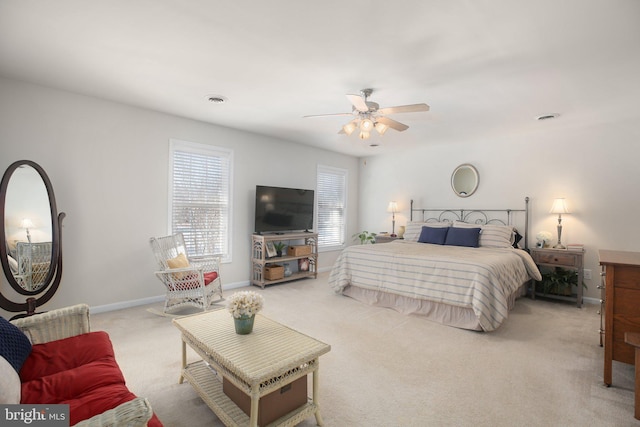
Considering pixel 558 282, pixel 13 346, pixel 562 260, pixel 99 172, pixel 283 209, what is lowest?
pixel 558 282

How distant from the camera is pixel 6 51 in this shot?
261 cm

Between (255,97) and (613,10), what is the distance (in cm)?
307

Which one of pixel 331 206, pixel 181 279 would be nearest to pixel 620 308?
pixel 181 279

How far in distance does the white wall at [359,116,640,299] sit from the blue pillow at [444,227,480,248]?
877 millimetres

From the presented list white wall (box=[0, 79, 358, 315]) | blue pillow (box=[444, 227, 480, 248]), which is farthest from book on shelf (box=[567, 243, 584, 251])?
white wall (box=[0, 79, 358, 315])

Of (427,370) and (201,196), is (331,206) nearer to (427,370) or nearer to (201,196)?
(201,196)

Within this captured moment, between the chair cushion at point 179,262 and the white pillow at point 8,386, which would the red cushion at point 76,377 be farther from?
the chair cushion at point 179,262

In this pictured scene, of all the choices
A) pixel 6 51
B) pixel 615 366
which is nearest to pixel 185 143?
pixel 6 51

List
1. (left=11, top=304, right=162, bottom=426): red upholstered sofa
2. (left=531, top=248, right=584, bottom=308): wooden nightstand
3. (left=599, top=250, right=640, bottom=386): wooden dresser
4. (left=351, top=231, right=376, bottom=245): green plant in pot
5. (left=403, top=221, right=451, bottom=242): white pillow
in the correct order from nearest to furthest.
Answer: (left=11, top=304, right=162, bottom=426): red upholstered sofa → (left=599, top=250, right=640, bottom=386): wooden dresser → (left=531, top=248, right=584, bottom=308): wooden nightstand → (left=403, top=221, right=451, bottom=242): white pillow → (left=351, top=231, right=376, bottom=245): green plant in pot

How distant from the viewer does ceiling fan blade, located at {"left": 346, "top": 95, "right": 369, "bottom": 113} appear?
2.79 m

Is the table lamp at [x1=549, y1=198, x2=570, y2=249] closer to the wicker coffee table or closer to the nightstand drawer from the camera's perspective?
the nightstand drawer

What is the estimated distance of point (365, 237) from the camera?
6.82 metres

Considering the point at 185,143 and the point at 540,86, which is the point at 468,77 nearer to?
the point at 540,86

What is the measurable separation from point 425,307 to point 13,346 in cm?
358
